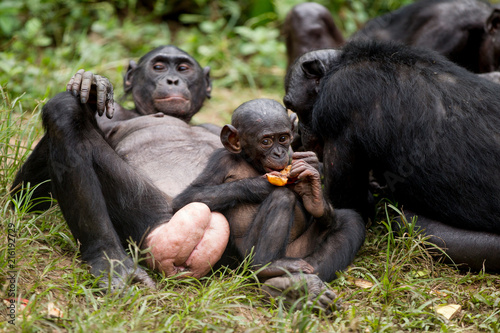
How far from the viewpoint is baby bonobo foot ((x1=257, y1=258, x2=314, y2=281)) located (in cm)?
347

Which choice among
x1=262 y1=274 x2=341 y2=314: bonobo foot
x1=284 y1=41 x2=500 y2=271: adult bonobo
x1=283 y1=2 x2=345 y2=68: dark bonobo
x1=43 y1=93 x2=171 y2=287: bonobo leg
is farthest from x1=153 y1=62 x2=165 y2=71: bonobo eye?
x1=283 y1=2 x2=345 y2=68: dark bonobo

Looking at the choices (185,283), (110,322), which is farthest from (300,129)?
(110,322)

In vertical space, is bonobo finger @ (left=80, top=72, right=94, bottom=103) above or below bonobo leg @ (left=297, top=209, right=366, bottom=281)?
above

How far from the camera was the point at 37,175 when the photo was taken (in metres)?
4.33

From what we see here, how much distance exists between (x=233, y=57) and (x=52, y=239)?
19.3 feet

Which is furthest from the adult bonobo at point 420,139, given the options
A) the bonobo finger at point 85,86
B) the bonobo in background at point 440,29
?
the bonobo in background at point 440,29

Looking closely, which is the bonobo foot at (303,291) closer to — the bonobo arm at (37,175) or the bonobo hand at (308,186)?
the bonobo hand at (308,186)

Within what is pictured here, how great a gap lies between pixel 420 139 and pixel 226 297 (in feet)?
6.03

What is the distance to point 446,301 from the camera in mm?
3652

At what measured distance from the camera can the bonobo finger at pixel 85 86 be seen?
3.71 metres

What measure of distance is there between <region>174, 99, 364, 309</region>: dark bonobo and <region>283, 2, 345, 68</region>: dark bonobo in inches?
161

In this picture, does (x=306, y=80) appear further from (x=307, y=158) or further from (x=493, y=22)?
(x=493, y=22)

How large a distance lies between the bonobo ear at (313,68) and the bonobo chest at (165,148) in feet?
3.27

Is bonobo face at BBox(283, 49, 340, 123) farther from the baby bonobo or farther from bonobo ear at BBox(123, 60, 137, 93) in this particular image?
bonobo ear at BBox(123, 60, 137, 93)
